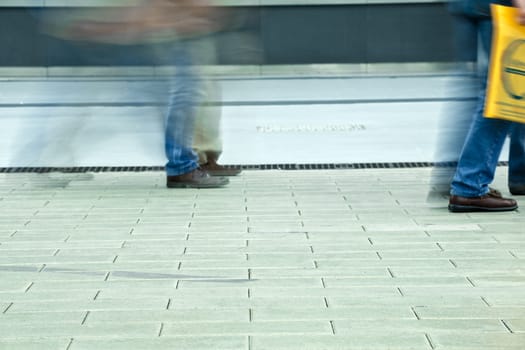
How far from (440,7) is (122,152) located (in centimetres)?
921

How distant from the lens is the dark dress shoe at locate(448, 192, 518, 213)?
18.6ft

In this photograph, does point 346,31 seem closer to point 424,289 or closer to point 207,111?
point 207,111

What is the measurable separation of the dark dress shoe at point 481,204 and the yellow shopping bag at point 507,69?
1.74 feet

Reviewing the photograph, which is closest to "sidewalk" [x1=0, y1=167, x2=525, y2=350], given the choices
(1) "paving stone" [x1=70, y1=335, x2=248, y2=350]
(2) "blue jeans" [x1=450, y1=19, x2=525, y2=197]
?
(1) "paving stone" [x1=70, y1=335, x2=248, y2=350]

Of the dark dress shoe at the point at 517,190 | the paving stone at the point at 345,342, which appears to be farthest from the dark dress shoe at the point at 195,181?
the paving stone at the point at 345,342

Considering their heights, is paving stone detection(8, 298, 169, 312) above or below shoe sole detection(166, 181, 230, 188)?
above

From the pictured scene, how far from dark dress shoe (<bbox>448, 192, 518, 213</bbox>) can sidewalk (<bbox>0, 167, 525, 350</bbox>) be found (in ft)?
0.20

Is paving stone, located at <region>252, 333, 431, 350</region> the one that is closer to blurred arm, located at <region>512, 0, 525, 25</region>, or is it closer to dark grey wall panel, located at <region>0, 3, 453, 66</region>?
blurred arm, located at <region>512, 0, 525, 25</region>

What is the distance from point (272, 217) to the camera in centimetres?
571

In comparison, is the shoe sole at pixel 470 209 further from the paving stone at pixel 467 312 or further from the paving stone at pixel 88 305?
the paving stone at pixel 88 305

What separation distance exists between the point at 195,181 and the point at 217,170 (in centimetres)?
49

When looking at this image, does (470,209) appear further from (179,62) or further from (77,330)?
(77,330)

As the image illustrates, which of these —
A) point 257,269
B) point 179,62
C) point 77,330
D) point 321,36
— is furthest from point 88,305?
point 321,36

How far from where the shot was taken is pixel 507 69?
5.32 metres
